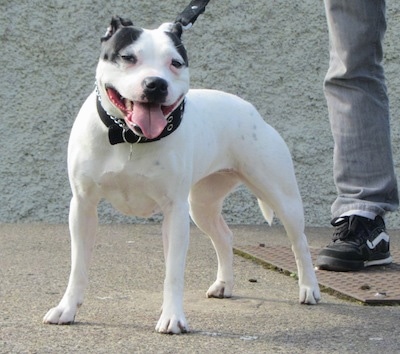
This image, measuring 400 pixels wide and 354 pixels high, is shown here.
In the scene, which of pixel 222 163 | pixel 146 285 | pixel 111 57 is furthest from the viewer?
pixel 146 285

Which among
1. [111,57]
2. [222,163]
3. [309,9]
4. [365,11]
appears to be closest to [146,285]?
[222,163]

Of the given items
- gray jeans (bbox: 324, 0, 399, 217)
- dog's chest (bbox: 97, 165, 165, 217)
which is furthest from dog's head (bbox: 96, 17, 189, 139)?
gray jeans (bbox: 324, 0, 399, 217)

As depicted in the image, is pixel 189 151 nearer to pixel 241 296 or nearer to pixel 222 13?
pixel 241 296

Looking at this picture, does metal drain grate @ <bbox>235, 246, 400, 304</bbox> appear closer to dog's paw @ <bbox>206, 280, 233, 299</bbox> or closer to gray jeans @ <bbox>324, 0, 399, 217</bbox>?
gray jeans @ <bbox>324, 0, 399, 217</bbox>

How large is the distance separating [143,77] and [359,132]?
2078 millimetres

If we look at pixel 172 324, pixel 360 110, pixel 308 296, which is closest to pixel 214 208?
pixel 308 296

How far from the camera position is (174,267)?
4008 millimetres

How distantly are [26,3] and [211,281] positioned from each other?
9.30 ft

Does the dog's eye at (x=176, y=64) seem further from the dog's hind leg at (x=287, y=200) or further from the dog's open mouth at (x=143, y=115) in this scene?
the dog's hind leg at (x=287, y=200)

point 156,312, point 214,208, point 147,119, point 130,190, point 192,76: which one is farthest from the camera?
point 192,76

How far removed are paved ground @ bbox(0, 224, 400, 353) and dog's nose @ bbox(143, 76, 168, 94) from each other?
0.91 meters

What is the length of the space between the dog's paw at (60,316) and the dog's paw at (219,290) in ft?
2.83

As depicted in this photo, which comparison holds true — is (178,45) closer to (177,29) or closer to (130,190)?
(177,29)

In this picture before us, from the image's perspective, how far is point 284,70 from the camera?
7.18 metres
